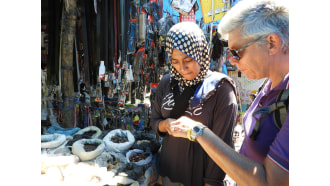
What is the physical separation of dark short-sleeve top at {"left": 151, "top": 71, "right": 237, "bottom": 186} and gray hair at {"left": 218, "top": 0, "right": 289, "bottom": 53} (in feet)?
2.21

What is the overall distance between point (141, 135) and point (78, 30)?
Answer: 2.08m

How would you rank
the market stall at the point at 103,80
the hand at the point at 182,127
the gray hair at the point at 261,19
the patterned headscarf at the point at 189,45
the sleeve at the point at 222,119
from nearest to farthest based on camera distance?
the gray hair at the point at 261,19
the hand at the point at 182,127
the sleeve at the point at 222,119
the patterned headscarf at the point at 189,45
the market stall at the point at 103,80

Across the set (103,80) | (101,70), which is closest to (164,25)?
(103,80)

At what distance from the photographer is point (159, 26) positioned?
15.8ft

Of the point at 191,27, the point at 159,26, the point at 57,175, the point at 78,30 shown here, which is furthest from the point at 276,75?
the point at 159,26

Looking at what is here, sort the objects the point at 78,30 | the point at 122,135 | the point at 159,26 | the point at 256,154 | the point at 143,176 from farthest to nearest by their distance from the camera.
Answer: the point at 159,26
the point at 78,30
the point at 122,135
the point at 143,176
the point at 256,154

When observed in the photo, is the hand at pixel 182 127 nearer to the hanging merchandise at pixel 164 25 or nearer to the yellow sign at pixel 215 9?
the hanging merchandise at pixel 164 25

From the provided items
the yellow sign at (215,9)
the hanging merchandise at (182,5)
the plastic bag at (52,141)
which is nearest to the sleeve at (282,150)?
the plastic bag at (52,141)

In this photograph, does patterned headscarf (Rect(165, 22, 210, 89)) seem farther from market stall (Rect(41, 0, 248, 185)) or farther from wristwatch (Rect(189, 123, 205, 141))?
market stall (Rect(41, 0, 248, 185))

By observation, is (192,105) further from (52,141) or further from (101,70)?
(101,70)

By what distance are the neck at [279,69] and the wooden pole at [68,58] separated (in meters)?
2.88

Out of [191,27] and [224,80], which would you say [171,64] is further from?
[224,80]

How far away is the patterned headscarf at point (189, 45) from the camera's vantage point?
4.86ft
